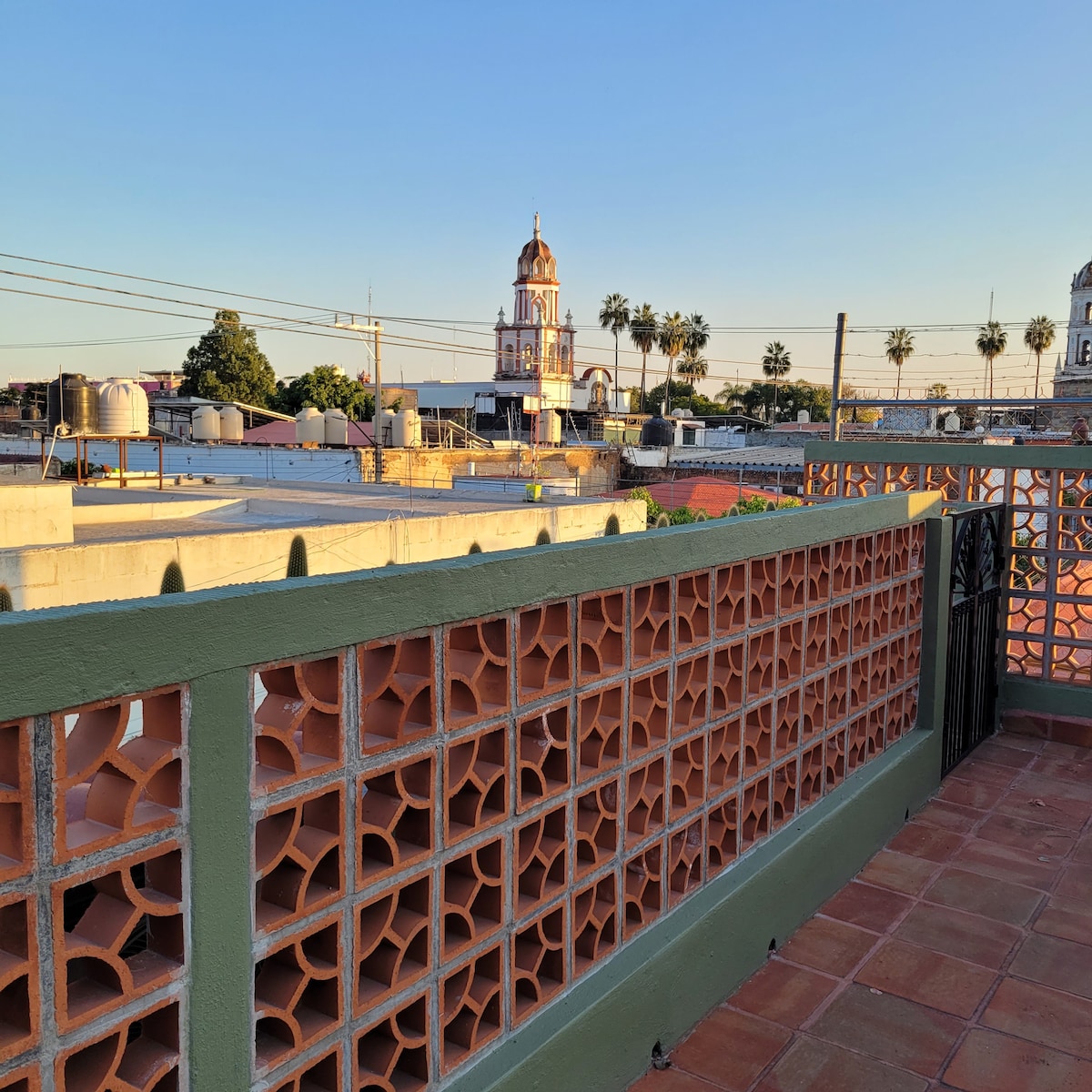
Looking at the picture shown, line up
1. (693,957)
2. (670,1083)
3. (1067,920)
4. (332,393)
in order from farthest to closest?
(332,393)
(1067,920)
(693,957)
(670,1083)

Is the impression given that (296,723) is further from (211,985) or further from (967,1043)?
(967,1043)

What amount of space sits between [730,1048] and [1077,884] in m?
2.06

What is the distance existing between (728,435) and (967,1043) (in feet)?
140

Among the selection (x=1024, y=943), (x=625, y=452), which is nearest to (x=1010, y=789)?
(x=1024, y=943)

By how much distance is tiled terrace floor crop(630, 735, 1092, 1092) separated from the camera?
304 cm

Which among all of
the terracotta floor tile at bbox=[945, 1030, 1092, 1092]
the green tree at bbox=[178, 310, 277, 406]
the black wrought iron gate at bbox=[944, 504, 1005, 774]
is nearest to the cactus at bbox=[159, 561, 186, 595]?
the black wrought iron gate at bbox=[944, 504, 1005, 774]

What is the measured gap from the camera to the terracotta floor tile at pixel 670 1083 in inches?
114

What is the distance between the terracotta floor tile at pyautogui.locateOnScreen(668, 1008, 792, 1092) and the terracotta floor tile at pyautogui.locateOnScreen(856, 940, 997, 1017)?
1.76ft

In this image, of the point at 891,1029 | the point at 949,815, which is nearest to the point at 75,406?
the point at 949,815

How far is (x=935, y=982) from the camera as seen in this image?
11.7 ft

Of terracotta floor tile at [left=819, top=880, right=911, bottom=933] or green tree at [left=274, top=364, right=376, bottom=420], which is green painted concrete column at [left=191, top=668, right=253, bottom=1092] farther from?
green tree at [left=274, top=364, right=376, bottom=420]

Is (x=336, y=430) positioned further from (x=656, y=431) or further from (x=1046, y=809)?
(x=1046, y=809)

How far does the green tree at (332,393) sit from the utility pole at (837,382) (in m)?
36.5

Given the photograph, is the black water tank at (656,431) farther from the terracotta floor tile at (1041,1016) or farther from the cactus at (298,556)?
the terracotta floor tile at (1041,1016)
